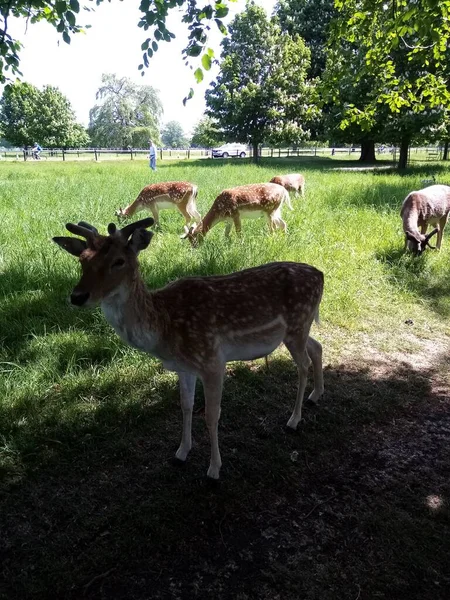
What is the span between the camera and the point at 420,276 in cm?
745

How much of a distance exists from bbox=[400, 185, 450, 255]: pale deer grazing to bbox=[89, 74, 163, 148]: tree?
57.1 meters

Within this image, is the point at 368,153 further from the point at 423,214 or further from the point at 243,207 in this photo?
the point at 243,207

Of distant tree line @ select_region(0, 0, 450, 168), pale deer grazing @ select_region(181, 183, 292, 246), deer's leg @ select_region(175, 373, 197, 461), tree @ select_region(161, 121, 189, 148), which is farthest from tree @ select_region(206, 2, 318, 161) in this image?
tree @ select_region(161, 121, 189, 148)

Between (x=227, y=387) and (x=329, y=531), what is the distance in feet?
5.95

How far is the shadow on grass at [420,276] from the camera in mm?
6699

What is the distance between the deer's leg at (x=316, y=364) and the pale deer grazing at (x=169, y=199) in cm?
687

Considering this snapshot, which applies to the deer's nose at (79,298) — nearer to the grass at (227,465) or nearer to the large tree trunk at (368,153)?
the grass at (227,465)

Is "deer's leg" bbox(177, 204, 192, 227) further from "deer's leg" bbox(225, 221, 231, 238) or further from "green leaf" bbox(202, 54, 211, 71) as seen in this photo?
"green leaf" bbox(202, 54, 211, 71)

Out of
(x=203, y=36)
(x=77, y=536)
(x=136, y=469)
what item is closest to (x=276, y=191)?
(x=203, y=36)

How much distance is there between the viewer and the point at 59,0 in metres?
4.43

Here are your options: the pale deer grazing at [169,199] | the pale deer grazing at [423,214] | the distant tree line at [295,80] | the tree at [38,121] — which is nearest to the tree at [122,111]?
the distant tree line at [295,80]

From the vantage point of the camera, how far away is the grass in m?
2.64

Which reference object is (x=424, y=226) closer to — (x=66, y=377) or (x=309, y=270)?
(x=309, y=270)

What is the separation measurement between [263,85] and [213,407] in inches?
1397
